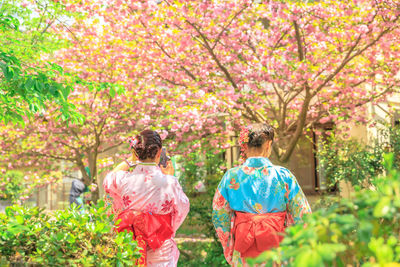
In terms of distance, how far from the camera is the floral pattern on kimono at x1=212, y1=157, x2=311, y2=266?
326cm

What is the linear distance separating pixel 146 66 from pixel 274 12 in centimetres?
322

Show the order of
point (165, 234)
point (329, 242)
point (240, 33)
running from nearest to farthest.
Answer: point (329, 242) → point (165, 234) → point (240, 33)

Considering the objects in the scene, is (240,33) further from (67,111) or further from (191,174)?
(67,111)

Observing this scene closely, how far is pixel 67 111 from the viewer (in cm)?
432

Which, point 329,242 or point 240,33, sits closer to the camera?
point 329,242

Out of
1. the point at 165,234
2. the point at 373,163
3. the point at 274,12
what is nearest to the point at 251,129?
the point at 165,234

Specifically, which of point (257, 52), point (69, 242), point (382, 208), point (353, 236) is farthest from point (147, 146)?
point (257, 52)

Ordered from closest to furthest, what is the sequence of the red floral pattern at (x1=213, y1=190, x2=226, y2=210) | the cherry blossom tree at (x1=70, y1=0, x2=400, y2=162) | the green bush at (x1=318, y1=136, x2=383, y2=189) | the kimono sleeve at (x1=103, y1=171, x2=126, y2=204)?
the kimono sleeve at (x1=103, y1=171, x2=126, y2=204) < the red floral pattern at (x1=213, y1=190, x2=226, y2=210) < the cherry blossom tree at (x1=70, y1=0, x2=400, y2=162) < the green bush at (x1=318, y1=136, x2=383, y2=189)

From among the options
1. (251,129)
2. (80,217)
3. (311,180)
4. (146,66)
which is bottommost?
(311,180)

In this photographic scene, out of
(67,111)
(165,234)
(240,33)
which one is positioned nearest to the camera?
(165,234)

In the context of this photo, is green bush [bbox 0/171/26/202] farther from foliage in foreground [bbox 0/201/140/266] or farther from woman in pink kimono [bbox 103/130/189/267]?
foliage in foreground [bbox 0/201/140/266]

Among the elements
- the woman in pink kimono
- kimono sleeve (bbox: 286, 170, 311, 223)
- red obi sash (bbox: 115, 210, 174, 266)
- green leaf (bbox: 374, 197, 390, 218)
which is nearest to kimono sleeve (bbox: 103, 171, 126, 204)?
the woman in pink kimono

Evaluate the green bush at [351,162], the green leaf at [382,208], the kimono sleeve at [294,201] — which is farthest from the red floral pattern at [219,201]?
the green bush at [351,162]

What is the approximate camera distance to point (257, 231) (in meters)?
3.19
